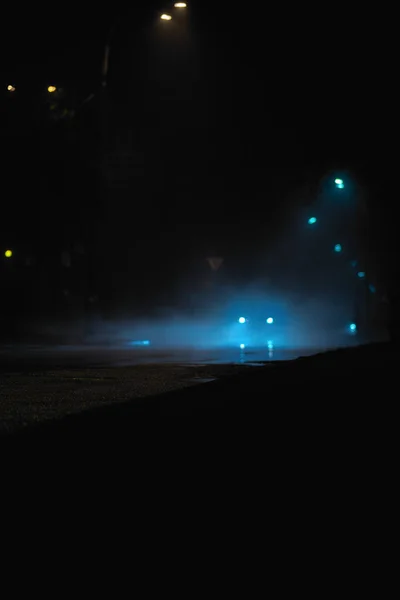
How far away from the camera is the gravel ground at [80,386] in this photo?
42.5 feet

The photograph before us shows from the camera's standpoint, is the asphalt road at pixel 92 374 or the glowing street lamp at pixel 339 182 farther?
the glowing street lamp at pixel 339 182

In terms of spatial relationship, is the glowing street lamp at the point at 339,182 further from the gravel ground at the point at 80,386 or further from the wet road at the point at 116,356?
the gravel ground at the point at 80,386

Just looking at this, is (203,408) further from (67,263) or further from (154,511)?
(67,263)

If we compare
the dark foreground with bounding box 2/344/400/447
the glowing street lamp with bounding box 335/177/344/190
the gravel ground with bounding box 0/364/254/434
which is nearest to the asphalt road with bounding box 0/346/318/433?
the gravel ground with bounding box 0/364/254/434

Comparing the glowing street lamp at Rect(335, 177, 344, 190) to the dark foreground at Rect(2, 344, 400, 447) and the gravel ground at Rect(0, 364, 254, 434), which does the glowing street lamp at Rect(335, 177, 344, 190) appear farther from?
the dark foreground at Rect(2, 344, 400, 447)

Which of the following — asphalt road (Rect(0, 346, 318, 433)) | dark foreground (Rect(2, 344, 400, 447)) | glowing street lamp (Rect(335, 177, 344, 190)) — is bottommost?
dark foreground (Rect(2, 344, 400, 447))

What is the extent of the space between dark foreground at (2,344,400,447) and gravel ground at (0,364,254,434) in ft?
1.11

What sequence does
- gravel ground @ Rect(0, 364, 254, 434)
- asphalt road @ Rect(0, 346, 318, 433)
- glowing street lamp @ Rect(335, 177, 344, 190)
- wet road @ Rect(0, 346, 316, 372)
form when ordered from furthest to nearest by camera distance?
glowing street lamp @ Rect(335, 177, 344, 190), wet road @ Rect(0, 346, 316, 372), asphalt road @ Rect(0, 346, 318, 433), gravel ground @ Rect(0, 364, 254, 434)

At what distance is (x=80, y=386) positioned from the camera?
17406mm

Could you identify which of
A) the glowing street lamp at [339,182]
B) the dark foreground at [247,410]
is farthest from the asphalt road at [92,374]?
the glowing street lamp at [339,182]

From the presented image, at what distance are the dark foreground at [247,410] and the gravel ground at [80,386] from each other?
1.11 feet

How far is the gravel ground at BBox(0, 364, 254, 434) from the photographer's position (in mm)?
12961

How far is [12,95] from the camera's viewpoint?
42.4 m

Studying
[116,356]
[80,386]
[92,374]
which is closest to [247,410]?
[80,386]
